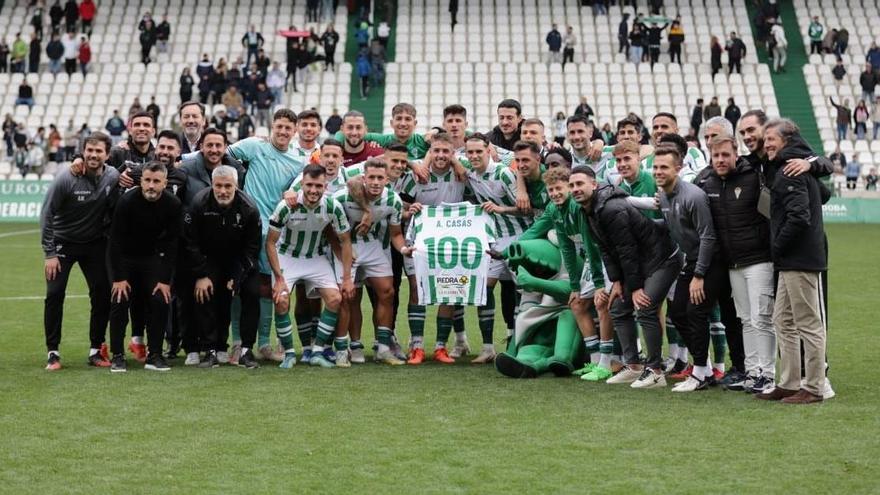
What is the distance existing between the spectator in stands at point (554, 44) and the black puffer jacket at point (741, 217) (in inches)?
1211

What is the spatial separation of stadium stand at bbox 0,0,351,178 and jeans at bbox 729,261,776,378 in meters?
28.4

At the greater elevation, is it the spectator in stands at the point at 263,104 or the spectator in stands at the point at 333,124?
the spectator in stands at the point at 263,104

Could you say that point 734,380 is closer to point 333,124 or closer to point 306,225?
point 306,225

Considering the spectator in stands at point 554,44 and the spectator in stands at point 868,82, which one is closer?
the spectator in stands at point 868,82

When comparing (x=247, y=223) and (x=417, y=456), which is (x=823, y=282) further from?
(x=247, y=223)

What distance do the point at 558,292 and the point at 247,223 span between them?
239 centimetres

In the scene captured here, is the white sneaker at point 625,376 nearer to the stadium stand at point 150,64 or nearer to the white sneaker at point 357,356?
the white sneaker at point 357,356

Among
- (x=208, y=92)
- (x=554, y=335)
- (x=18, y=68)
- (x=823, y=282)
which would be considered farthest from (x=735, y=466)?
(x=18, y=68)

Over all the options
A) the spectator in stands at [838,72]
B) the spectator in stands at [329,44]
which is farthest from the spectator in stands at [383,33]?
the spectator in stands at [838,72]

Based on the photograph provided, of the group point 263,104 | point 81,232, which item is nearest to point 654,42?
point 263,104

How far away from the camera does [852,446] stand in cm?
726

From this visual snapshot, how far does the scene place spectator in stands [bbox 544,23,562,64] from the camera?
39281 millimetres

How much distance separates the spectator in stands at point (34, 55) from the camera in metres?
38.9

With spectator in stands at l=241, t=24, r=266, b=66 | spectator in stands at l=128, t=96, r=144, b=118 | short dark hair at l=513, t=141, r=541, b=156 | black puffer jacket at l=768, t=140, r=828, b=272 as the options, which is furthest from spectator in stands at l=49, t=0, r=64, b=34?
black puffer jacket at l=768, t=140, r=828, b=272
